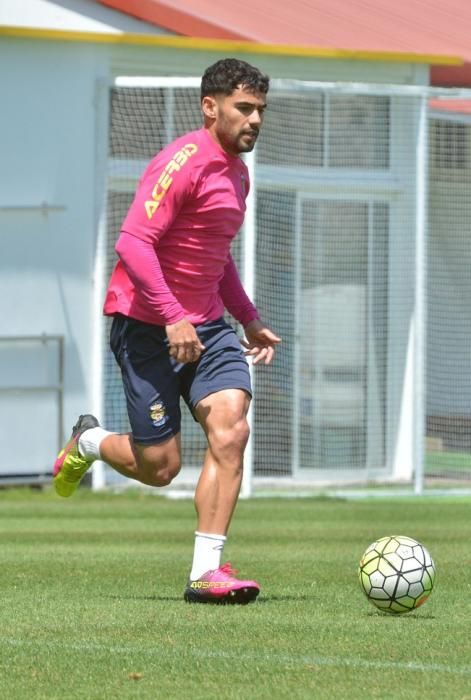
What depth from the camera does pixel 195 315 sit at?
25.6ft

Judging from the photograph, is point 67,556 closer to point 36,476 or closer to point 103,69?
point 36,476

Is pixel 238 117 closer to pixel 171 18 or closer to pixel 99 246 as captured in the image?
Answer: pixel 99 246

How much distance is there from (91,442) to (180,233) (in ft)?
3.96

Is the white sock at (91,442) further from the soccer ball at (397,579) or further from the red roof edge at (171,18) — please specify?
the red roof edge at (171,18)

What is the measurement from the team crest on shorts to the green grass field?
0.82 metres

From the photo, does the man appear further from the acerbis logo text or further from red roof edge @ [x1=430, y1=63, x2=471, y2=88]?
red roof edge @ [x1=430, y1=63, x2=471, y2=88]

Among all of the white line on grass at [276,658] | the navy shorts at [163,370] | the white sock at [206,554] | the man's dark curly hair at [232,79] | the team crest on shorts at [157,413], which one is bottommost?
the white line on grass at [276,658]

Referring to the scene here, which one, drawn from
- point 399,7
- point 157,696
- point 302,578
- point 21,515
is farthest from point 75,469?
point 399,7

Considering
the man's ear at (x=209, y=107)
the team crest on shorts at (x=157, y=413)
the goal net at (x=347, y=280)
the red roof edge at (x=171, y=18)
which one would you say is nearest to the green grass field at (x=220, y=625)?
the team crest on shorts at (x=157, y=413)

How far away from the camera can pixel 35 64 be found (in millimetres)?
17109

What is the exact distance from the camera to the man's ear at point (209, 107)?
777 centimetres

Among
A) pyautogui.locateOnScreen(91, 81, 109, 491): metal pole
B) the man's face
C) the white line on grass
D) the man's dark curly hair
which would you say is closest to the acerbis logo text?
the man's face

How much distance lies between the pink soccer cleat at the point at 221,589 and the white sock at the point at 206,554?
0.09 ft

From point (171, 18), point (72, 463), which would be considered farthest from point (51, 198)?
point (72, 463)
